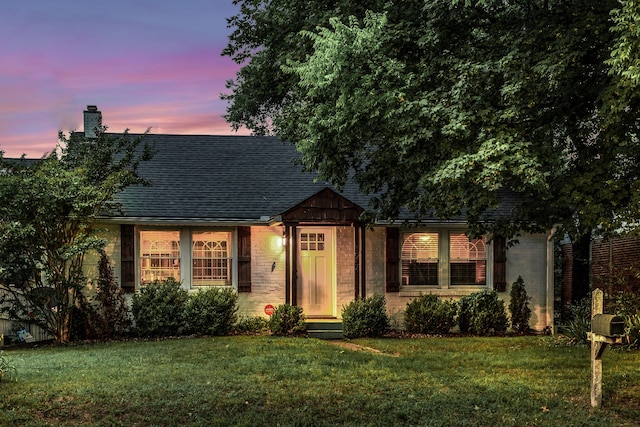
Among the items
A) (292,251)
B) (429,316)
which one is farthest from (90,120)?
(429,316)

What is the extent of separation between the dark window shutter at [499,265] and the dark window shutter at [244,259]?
603 cm

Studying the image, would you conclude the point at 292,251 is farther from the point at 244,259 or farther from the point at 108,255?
the point at 108,255

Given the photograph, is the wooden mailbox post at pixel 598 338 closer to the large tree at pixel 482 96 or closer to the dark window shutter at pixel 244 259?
the large tree at pixel 482 96

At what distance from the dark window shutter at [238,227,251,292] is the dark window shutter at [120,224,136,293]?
2.47 metres

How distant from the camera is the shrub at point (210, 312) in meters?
15.1

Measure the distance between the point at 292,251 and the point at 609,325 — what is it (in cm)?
933

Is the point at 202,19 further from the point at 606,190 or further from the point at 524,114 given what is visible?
the point at 606,190

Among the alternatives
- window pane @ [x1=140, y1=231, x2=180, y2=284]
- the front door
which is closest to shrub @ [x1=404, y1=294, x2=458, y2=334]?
the front door

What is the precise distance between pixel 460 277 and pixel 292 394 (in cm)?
934

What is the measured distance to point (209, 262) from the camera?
1630 cm

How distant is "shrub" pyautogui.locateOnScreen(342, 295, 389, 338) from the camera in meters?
14.9

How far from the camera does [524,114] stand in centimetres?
936

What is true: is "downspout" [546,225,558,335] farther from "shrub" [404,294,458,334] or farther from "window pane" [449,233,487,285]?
"shrub" [404,294,458,334]

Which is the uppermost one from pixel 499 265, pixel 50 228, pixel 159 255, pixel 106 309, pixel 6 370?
pixel 50 228
